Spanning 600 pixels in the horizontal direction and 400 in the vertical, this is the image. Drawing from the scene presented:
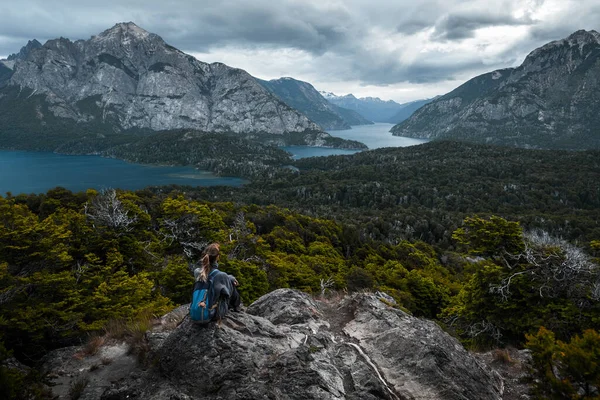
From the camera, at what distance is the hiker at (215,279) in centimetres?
730

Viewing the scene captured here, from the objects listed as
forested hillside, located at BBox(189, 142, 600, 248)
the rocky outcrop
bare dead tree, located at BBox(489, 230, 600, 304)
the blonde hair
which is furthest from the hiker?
forested hillside, located at BBox(189, 142, 600, 248)

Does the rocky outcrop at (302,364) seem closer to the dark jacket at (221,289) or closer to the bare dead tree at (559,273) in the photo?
the dark jacket at (221,289)

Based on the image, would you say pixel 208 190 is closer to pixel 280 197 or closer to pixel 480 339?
pixel 280 197

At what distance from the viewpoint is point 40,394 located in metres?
6.41

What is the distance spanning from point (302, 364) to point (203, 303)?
2.57m

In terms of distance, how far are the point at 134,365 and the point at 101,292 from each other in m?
8.32

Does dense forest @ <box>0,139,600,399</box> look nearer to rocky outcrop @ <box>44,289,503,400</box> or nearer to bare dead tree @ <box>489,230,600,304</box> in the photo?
bare dead tree @ <box>489,230,600,304</box>

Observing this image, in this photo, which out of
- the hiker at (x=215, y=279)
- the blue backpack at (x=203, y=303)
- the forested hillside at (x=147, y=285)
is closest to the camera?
the blue backpack at (x=203, y=303)

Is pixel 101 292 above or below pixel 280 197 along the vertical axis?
above

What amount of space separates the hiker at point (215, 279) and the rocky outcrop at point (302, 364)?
47 cm

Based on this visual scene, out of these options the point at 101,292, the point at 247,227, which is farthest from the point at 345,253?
the point at 101,292

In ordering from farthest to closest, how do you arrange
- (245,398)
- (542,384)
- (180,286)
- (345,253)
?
(345,253)
(180,286)
(245,398)
(542,384)

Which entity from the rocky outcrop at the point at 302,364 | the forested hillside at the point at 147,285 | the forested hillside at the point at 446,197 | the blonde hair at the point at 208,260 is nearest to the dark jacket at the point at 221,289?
the blonde hair at the point at 208,260

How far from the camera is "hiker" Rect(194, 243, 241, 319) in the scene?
7.30 m
